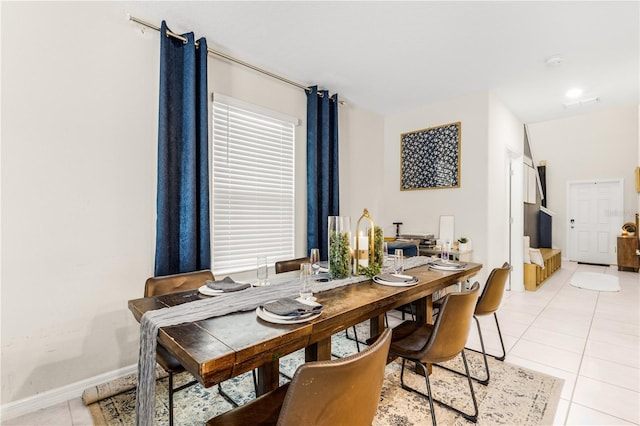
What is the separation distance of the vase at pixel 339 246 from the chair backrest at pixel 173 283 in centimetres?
85

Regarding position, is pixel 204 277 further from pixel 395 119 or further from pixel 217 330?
pixel 395 119

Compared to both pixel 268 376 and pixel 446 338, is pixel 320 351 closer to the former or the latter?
pixel 268 376

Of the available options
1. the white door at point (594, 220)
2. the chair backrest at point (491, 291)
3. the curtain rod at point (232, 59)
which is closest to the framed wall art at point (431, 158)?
the curtain rod at point (232, 59)

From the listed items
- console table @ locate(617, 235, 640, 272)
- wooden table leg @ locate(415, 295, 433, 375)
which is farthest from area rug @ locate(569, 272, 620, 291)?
wooden table leg @ locate(415, 295, 433, 375)

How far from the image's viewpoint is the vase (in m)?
1.88

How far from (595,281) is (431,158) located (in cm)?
381

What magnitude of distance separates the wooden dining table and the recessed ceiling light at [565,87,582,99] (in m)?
3.55

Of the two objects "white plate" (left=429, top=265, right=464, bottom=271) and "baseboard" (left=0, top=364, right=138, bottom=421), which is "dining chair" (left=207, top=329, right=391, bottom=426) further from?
"baseboard" (left=0, top=364, right=138, bottom=421)

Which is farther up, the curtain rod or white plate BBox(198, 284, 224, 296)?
the curtain rod

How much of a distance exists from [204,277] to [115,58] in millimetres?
1704

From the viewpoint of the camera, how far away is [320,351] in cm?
144

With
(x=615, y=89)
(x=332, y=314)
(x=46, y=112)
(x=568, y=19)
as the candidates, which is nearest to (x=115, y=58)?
(x=46, y=112)

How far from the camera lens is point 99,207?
211 cm

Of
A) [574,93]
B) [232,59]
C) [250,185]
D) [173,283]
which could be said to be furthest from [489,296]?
[574,93]
